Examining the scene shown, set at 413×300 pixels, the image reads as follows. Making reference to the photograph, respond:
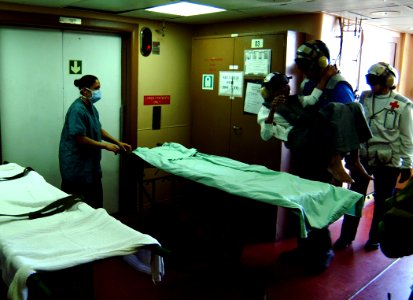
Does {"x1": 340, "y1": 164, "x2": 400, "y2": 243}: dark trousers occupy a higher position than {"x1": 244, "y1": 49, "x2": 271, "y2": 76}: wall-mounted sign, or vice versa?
{"x1": 244, "y1": 49, "x2": 271, "y2": 76}: wall-mounted sign

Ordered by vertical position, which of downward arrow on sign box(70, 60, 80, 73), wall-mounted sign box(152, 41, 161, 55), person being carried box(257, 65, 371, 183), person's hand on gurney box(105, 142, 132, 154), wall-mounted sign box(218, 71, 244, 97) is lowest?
person's hand on gurney box(105, 142, 132, 154)

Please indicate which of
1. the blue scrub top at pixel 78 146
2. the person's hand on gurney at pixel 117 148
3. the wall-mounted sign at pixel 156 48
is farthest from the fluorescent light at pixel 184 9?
the person's hand on gurney at pixel 117 148

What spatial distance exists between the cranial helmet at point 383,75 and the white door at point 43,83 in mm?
2625

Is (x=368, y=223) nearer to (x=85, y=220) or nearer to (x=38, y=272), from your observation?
(x=85, y=220)

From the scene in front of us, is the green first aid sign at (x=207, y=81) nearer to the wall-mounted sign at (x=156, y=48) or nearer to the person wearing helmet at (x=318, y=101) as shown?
the wall-mounted sign at (x=156, y=48)

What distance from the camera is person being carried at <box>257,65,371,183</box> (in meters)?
3.19

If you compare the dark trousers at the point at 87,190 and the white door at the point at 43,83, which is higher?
the white door at the point at 43,83

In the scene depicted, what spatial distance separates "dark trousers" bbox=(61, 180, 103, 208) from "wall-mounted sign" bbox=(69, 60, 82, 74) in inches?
47.2

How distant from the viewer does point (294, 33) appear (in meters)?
3.88

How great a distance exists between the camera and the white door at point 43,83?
12.9 feet

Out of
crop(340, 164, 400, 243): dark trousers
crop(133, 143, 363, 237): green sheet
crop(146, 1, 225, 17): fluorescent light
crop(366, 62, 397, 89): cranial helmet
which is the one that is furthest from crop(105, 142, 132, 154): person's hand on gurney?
crop(366, 62, 397, 89): cranial helmet

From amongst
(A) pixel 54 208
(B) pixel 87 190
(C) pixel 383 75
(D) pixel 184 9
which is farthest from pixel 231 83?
(A) pixel 54 208

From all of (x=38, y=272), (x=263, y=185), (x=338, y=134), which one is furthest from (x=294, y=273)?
(x=38, y=272)

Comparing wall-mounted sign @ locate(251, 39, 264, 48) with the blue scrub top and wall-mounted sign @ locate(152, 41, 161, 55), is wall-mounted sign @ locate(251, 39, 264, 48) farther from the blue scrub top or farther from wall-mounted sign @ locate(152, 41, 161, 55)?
the blue scrub top
